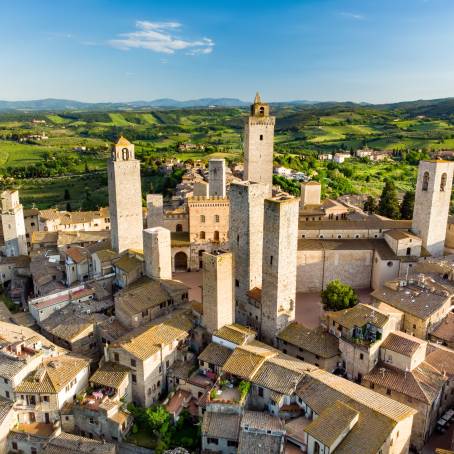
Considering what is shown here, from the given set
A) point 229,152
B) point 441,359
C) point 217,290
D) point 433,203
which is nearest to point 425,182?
point 433,203

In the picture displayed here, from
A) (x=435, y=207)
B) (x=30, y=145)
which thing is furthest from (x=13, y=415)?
(x=30, y=145)

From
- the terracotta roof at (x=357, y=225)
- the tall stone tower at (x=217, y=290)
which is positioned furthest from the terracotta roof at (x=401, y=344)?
the terracotta roof at (x=357, y=225)

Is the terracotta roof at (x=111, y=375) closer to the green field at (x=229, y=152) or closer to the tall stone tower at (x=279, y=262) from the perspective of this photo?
the tall stone tower at (x=279, y=262)

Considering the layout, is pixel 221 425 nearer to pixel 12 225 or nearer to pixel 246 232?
pixel 246 232

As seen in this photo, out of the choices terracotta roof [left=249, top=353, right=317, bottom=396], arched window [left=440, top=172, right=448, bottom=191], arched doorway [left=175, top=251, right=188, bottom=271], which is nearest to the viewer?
terracotta roof [left=249, top=353, right=317, bottom=396]

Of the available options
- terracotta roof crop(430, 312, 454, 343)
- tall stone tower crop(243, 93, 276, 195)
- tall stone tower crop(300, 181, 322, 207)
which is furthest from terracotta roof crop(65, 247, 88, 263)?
tall stone tower crop(300, 181, 322, 207)

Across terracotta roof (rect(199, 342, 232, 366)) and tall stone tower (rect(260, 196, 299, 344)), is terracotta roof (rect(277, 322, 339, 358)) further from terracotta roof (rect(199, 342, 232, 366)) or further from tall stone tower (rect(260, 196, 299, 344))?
terracotta roof (rect(199, 342, 232, 366))

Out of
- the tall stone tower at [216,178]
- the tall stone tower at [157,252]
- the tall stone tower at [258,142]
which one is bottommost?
the tall stone tower at [157,252]
